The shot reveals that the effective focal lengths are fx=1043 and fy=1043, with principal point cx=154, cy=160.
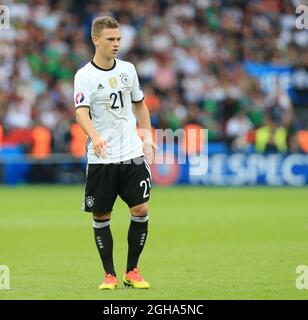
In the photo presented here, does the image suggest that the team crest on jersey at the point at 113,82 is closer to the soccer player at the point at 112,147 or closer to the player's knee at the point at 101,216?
the soccer player at the point at 112,147

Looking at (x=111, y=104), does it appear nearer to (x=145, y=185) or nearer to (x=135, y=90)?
(x=135, y=90)

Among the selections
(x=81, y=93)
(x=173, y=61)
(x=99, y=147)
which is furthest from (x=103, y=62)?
(x=173, y=61)

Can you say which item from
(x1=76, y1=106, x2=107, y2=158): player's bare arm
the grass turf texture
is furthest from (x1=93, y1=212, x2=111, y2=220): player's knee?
(x1=76, y1=106, x2=107, y2=158): player's bare arm

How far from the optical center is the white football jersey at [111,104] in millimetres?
9234

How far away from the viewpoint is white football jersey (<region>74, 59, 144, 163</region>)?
9.23 metres

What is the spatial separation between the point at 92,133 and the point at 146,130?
0.67 meters

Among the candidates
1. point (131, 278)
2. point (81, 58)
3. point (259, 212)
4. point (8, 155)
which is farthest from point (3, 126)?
point (131, 278)

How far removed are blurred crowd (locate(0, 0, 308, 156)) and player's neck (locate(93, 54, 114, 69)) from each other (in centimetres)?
1595

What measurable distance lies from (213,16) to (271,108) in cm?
433

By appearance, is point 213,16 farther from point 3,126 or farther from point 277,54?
point 3,126

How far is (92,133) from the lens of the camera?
8.95m
